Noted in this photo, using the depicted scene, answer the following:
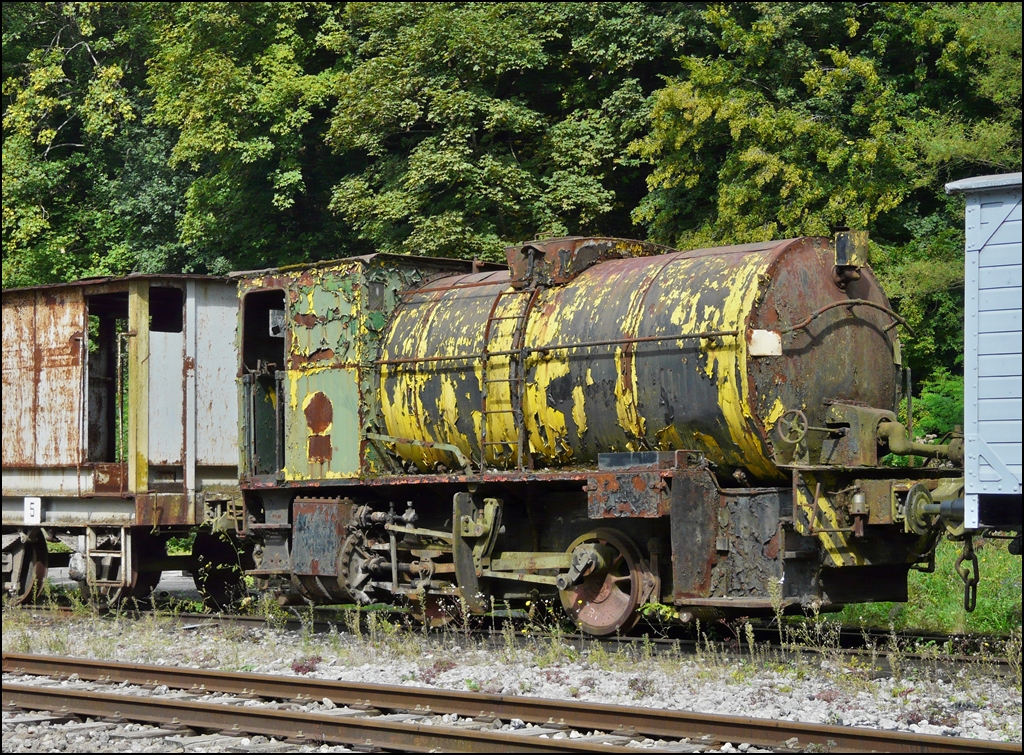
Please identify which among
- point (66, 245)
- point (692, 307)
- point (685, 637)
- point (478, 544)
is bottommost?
point (685, 637)

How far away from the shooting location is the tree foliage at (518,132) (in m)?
21.7

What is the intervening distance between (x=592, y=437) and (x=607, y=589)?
1384 millimetres

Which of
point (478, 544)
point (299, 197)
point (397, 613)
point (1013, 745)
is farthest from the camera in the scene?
point (299, 197)

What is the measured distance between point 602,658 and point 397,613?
4353 millimetres

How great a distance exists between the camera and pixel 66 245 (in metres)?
31.8

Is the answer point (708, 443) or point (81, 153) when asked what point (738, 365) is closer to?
point (708, 443)

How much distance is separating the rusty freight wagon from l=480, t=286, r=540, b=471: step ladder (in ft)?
13.3

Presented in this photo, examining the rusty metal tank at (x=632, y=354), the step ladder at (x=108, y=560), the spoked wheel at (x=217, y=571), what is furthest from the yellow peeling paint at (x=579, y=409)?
the spoked wheel at (x=217, y=571)

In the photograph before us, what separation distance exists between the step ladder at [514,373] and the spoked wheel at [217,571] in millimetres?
5938

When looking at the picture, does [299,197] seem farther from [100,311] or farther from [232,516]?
[232,516]

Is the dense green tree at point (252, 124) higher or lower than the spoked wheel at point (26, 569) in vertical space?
higher

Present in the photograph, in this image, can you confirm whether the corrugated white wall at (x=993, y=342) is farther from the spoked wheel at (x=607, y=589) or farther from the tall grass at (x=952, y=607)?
the tall grass at (x=952, y=607)

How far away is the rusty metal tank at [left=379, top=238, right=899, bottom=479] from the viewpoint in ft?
35.2

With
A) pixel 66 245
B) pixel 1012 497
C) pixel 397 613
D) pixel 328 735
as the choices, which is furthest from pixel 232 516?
pixel 66 245
